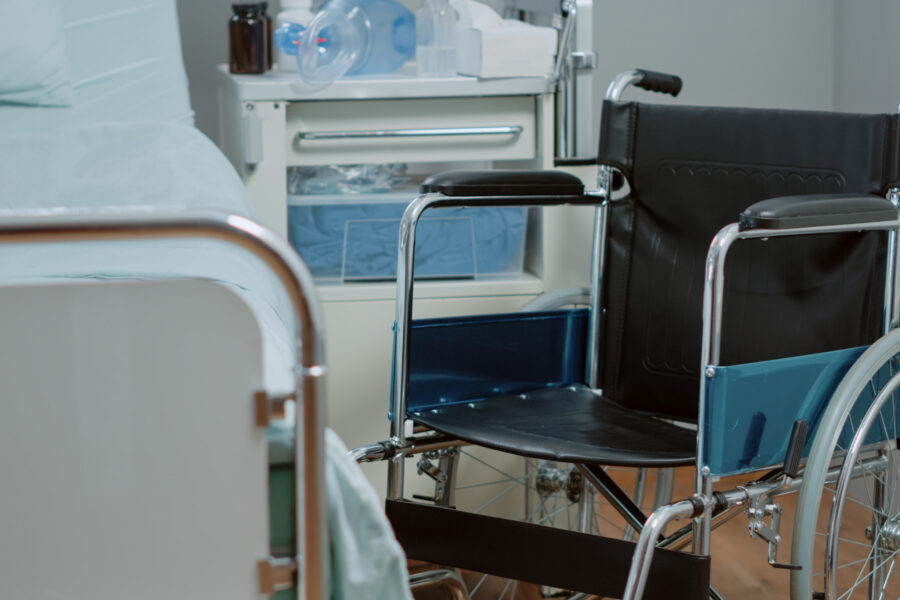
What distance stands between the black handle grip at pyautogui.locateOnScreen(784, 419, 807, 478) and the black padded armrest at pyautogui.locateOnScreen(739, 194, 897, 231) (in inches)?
9.5

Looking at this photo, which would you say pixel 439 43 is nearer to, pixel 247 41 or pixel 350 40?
pixel 350 40

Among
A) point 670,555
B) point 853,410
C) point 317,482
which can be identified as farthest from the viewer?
point 853,410

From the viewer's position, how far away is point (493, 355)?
62.9 inches

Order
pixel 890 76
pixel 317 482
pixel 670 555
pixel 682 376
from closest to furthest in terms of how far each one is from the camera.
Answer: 1. pixel 317 482
2. pixel 670 555
3. pixel 682 376
4. pixel 890 76

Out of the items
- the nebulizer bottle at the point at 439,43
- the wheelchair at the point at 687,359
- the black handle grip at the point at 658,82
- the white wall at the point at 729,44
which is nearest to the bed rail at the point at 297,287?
the wheelchair at the point at 687,359

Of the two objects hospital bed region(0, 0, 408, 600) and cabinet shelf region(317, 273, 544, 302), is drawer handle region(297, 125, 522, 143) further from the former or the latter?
hospital bed region(0, 0, 408, 600)

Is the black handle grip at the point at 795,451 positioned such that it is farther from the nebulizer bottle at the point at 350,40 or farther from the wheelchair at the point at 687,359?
Answer: the nebulizer bottle at the point at 350,40

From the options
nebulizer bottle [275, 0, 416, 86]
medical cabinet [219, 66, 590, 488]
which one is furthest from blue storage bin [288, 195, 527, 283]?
nebulizer bottle [275, 0, 416, 86]

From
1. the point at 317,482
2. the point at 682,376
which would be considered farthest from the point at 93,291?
the point at 682,376

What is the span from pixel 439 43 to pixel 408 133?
22cm

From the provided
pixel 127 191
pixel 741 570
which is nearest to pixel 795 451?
pixel 741 570

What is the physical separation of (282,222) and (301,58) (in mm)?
297

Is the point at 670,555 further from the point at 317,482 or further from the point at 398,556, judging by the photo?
the point at 317,482

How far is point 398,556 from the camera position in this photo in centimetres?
79
